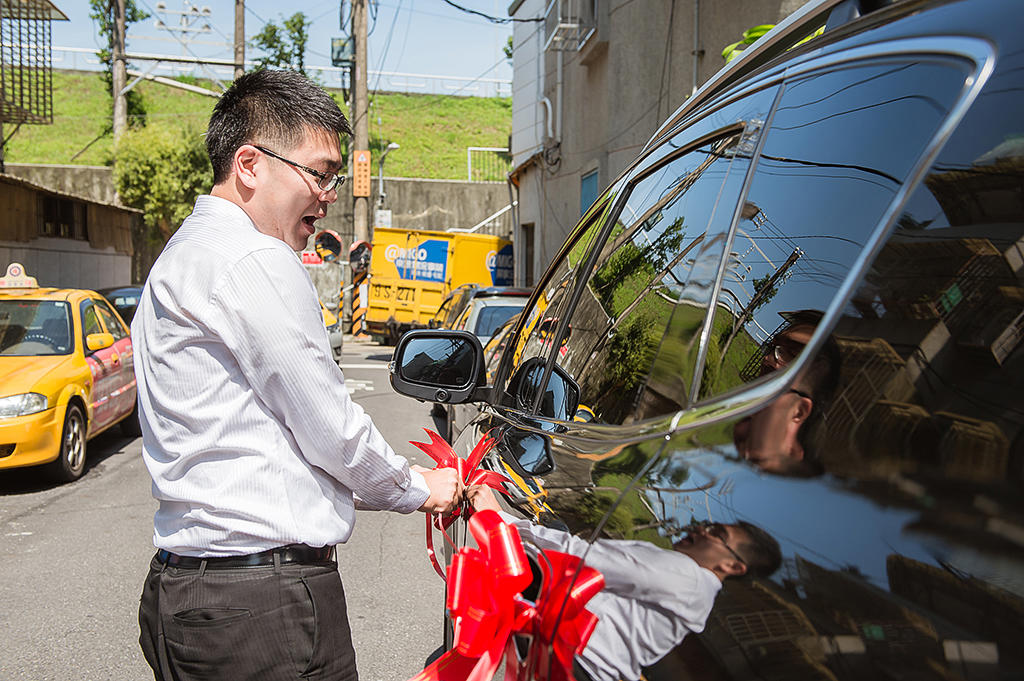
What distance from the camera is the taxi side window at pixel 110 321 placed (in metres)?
9.08

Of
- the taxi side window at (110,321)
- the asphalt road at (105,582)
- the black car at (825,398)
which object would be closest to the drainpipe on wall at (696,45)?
the taxi side window at (110,321)

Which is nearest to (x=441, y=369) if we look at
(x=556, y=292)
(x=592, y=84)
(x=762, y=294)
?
(x=556, y=292)

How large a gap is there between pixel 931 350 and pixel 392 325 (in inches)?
779

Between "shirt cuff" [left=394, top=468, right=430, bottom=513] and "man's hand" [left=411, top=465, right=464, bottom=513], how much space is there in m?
0.03

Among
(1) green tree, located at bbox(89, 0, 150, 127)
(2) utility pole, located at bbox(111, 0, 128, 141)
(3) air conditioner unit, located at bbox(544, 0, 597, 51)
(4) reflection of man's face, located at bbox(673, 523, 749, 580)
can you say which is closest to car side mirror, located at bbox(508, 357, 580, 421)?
(4) reflection of man's face, located at bbox(673, 523, 749, 580)

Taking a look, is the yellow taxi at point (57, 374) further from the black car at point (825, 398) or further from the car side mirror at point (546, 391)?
the black car at point (825, 398)

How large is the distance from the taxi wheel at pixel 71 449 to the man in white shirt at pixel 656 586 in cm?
686

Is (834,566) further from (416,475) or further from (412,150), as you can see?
(412,150)

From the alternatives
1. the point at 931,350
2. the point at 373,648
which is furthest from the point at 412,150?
the point at 931,350

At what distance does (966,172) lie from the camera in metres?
1.03

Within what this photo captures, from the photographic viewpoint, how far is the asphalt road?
4090 mm

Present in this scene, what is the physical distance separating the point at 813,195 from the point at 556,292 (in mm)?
1371

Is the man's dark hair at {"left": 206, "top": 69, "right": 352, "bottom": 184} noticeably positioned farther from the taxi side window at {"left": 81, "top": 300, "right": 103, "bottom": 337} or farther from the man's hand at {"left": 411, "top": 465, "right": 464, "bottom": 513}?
the taxi side window at {"left": 81, "top": 300, "right": 103, "bottom": 337}

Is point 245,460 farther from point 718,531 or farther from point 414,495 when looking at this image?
point 718,531
